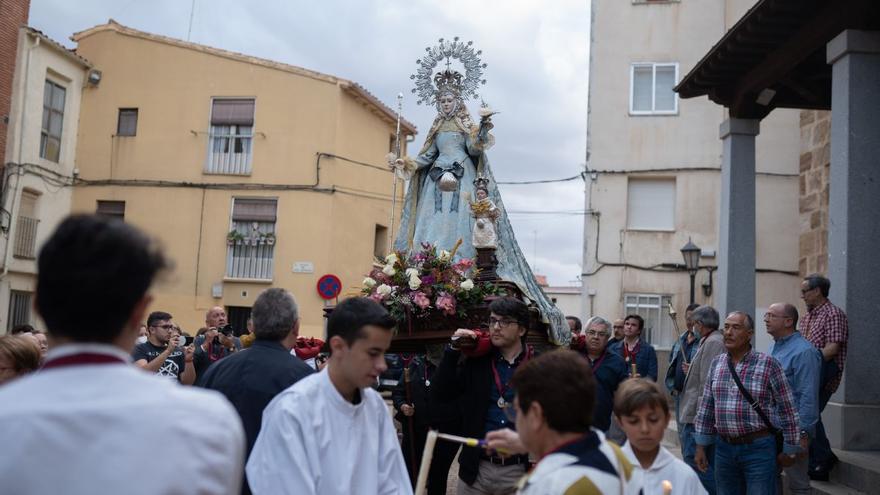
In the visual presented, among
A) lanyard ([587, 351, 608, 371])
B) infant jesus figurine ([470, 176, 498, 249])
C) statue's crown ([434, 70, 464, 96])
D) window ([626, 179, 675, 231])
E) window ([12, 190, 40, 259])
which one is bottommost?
lanyard ([587, 351, 608, 371])

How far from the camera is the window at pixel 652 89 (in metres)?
21.9

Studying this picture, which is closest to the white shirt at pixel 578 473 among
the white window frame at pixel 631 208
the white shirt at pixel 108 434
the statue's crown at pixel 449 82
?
the white shirt at pixel 108 434

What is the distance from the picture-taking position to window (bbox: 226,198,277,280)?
1061 inches

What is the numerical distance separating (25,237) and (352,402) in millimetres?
22952

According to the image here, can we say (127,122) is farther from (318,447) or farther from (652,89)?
(318,447)

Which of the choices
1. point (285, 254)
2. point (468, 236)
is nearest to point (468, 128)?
point (468, 236)

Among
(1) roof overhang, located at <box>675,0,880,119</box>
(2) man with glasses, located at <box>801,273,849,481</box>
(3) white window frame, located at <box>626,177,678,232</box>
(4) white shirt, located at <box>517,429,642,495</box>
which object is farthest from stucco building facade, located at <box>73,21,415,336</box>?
(4) white shirt, located at <box>517,429,642,495</box>

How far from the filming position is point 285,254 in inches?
1060

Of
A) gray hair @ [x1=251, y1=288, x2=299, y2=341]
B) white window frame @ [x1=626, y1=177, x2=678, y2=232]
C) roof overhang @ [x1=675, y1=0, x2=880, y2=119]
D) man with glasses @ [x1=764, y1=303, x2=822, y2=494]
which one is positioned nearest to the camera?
gray hair @ [x1=251, y1=288, x2=299, y2=341]

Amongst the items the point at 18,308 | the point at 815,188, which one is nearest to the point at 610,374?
the point at 815,188

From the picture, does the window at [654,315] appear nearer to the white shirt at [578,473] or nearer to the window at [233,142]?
the window at [233,142]

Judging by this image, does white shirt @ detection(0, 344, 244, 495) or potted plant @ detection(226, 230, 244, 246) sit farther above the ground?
potted plant @ detection(226, 230, 244, 246)

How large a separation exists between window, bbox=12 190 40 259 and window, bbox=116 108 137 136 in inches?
149

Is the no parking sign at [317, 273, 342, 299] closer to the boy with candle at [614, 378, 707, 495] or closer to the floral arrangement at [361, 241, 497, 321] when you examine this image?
the floral arrangement at [361, 241, 497, 321]
